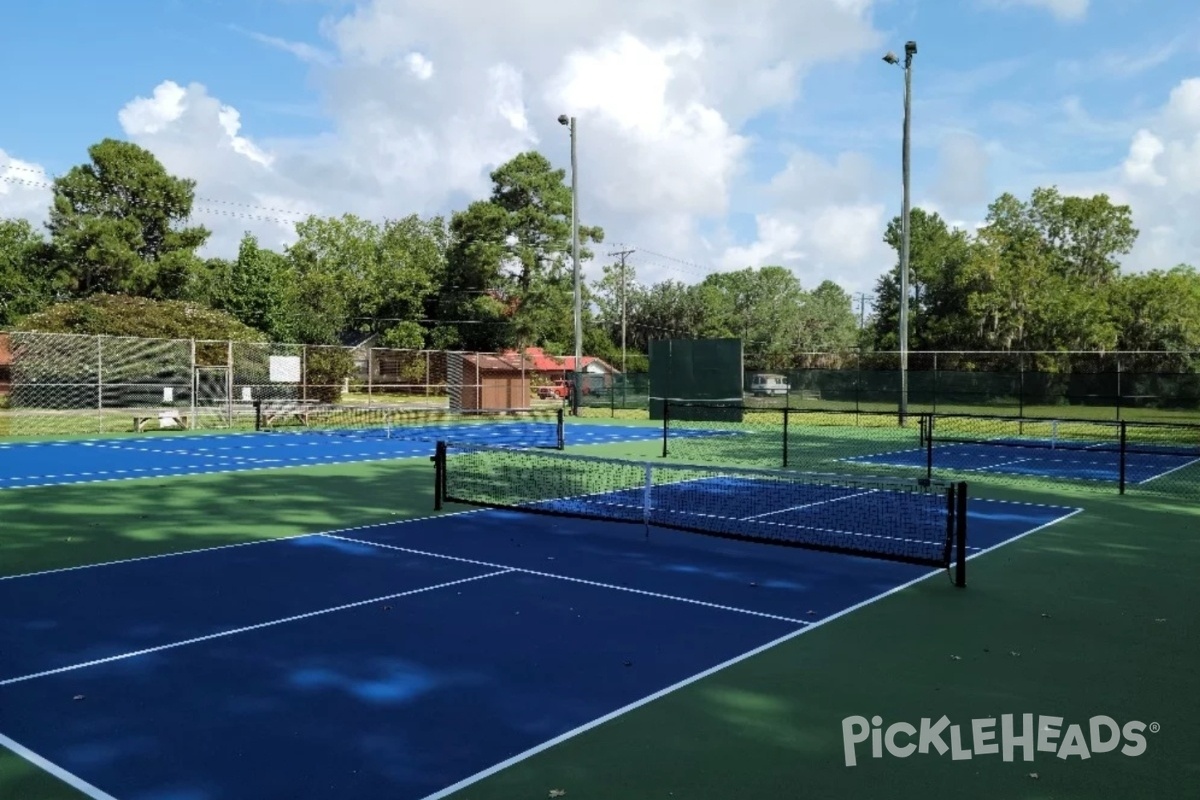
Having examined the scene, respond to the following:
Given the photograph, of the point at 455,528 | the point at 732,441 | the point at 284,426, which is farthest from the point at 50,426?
the point at 455,528

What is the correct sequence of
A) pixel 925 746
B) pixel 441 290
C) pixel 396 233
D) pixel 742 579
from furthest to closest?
pixel 396 233 < pixel 441 290 < pixel 742 579 < pixel 925 746

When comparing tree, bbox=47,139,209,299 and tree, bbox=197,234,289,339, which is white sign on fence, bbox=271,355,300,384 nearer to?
tree, bbox=197,234,289,339

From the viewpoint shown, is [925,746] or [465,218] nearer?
[925,746]

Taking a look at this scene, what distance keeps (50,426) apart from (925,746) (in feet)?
92.1

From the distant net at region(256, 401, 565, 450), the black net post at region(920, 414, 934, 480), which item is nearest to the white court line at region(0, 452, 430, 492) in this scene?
the distant net at region(256, 401, 565, 450)

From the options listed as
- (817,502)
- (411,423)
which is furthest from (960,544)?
(411,423)

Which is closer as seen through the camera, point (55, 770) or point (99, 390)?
point (55, 770)

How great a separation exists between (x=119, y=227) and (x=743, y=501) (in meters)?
48.8

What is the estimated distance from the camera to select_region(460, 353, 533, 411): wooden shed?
35781 mm

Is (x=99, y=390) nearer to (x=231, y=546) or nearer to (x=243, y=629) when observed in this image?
(x=231, y=546)

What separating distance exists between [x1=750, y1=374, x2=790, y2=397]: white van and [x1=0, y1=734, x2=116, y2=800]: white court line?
33.7 m

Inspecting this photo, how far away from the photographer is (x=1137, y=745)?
4727mm

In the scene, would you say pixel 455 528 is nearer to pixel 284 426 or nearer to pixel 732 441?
pixel 732 441

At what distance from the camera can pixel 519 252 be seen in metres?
54.6
